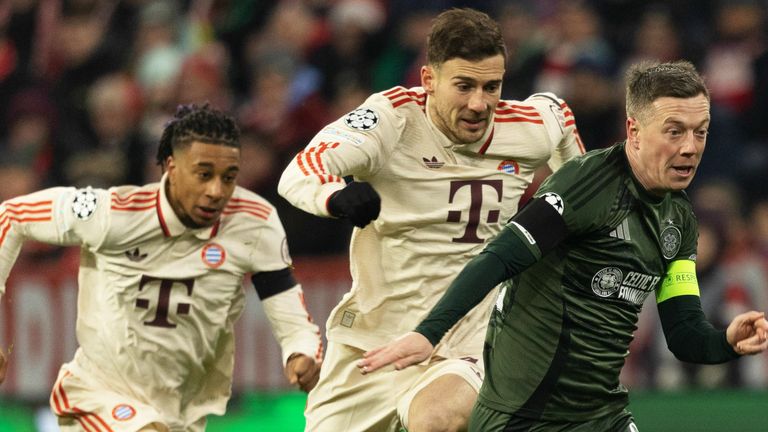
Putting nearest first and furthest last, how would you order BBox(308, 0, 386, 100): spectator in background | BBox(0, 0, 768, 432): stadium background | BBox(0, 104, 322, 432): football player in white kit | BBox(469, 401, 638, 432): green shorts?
1. BBox(469, 401, 638, 432): green shorts
2. BBox(0, 104, 322, 432): football player in white kit
3. BBox(0, 0, 768, 432): stadium background
4. BBox(308, 0, 386, 100): spectator in background

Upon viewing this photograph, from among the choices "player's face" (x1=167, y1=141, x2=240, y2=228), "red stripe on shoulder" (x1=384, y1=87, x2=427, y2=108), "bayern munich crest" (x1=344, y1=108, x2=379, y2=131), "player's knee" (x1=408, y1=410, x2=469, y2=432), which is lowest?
"player's knee" (x1=408, y1=410, x2=469, y2=432)

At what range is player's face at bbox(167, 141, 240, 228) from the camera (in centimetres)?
632

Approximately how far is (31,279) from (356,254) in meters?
4.53

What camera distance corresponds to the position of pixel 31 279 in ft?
32.7

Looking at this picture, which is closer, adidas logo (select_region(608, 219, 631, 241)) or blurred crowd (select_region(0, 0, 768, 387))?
adidas logo (select_region(608, 219, 631, 241))

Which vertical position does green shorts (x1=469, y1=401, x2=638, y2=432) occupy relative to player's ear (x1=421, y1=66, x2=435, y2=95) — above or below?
below

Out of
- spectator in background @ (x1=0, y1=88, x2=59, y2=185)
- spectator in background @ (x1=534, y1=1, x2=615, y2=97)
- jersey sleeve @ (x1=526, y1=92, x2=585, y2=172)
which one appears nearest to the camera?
jersey sleeve @ (x1=526, y1=92, x2=585, y2=172)

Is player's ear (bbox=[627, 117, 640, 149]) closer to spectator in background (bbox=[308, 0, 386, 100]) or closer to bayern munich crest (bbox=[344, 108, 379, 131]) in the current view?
bayern munich crest (bbox=[344, 108, 379, 131])

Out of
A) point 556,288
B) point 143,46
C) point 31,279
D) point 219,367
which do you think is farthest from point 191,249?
point 143,46

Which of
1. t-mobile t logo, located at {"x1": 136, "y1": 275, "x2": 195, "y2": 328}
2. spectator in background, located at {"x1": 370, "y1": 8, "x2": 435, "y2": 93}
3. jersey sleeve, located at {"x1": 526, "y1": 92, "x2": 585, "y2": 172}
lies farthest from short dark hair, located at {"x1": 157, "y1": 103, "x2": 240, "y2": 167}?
spectator in background, located at {"x1": 370, "y1": 8, "x2": 435, "y2": 93}

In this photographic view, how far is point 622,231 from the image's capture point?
474cm

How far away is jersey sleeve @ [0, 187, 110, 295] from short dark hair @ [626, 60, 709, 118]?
2540 mm

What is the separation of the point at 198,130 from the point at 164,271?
0.63m

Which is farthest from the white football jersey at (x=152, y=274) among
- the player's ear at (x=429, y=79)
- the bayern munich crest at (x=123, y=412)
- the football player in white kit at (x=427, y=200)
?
the player's ear at (x=429, y=79)
